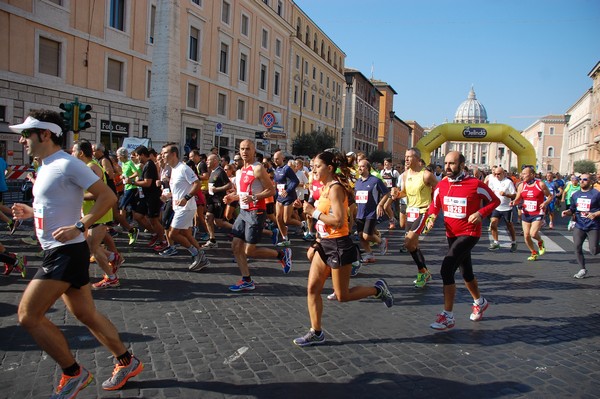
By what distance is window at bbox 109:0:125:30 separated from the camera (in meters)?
23.0

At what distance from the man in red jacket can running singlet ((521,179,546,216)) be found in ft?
16.7

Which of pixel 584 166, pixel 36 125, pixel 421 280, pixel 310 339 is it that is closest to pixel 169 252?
pixel 421 280

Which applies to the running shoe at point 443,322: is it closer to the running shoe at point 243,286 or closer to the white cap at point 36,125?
the running shoe at point 243,286

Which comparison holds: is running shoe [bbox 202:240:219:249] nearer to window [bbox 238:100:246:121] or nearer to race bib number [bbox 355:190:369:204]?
race bib number [bbox 355:190:369:204]

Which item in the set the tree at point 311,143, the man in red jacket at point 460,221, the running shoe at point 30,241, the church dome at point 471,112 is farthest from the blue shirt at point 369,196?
the church dome at point 471,112

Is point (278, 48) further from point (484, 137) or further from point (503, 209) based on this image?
point (503, 209)

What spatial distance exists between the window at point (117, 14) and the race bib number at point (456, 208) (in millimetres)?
22050

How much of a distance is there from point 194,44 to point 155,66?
506 inches

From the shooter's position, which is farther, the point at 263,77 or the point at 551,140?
the point at 551,140

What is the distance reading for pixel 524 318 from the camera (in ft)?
18.6

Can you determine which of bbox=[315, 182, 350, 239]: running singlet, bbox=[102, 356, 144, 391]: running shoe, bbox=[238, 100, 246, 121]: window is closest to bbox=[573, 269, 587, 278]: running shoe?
bbox=[315, 182, 350, 239]: running singlet

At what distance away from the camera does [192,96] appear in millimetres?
30469

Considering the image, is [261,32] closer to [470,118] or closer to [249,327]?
[249,327]

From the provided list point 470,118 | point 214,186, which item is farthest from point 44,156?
point 470,118
